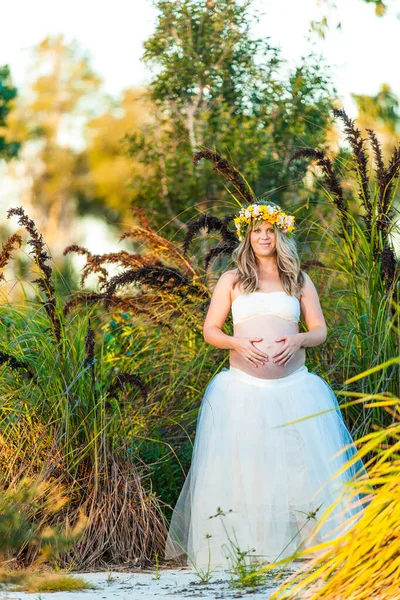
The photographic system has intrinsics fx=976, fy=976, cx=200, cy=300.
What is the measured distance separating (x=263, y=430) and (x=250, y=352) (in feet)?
1.41

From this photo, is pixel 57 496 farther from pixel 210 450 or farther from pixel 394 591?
pixel 394 591

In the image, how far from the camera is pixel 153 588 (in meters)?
4.46

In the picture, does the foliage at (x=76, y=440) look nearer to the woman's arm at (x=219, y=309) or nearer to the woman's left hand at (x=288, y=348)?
the woman's arm at (x=219, y=309)

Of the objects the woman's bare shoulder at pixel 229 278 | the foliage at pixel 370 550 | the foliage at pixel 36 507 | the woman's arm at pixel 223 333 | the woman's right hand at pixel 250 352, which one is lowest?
the foliage at pixel 370 550

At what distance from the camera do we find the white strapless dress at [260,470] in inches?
201

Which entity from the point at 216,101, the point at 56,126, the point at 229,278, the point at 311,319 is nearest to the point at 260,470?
the point at 311,319

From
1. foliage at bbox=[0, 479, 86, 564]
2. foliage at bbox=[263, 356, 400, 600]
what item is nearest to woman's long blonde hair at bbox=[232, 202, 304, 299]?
foliage at bbox=[0, 479, 86, 564]

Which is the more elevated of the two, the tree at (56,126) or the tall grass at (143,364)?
the tree at (56,126)

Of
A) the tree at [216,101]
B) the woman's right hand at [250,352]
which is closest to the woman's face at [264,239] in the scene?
the woman's right hand at [250,352]

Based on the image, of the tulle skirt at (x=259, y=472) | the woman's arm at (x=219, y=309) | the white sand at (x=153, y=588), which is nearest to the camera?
the white sand at (x=153, y=588)

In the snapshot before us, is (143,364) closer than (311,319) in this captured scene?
No

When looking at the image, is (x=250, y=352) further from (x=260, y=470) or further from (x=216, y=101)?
(x=216, y=101)

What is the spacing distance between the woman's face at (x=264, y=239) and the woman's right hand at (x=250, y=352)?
59cm

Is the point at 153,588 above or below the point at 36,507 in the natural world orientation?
below
